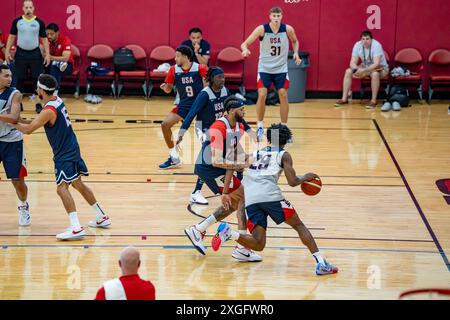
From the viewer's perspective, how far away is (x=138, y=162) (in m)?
14.0

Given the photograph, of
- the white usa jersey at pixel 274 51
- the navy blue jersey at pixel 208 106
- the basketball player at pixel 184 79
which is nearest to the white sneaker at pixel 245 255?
the navy blue jersey at pixel 208 106

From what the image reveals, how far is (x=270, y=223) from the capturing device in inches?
426

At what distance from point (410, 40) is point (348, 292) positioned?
1299 cm

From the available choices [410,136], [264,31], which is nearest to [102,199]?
[264,31]

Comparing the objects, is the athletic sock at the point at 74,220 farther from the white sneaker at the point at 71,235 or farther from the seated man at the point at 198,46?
the seated man at the point at 198,46

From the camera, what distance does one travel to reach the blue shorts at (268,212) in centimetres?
876

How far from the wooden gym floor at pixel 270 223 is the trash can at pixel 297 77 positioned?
2869 millimetres

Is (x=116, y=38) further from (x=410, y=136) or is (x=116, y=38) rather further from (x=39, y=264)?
(x=39, y=264)

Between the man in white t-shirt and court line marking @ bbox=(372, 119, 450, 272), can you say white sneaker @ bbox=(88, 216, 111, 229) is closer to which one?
court line marking @ bbox=(372, 119, 450, 272)

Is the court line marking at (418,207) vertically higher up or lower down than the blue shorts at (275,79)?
lower down

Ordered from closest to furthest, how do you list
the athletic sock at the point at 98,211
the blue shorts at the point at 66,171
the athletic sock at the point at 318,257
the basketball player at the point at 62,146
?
the athletic sock at the point at 318,257 < the basketball player at the point at 62,146 < the blue shorts at the point at 66,171 < the athletic sock at the point at 98,211

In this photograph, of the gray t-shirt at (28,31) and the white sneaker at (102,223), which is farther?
the gray t-shirt at (28,31)
